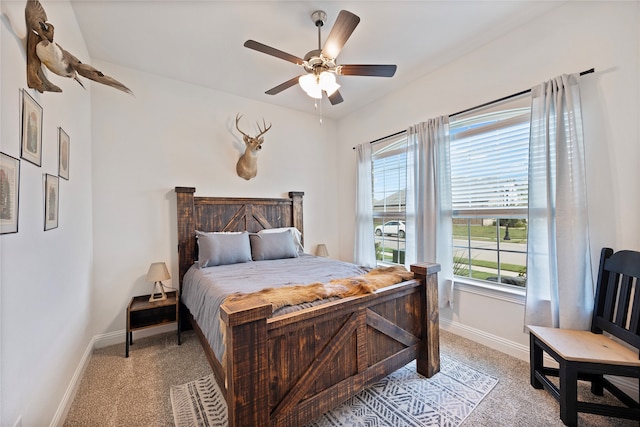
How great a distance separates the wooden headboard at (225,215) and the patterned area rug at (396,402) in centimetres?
153

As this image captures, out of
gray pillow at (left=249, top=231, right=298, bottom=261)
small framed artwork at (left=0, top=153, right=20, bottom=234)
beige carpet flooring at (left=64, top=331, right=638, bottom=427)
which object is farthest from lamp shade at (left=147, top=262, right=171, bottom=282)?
small framed artwork at (left=0, top=153, right=20, bottom=234)

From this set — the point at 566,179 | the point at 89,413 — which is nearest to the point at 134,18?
the point at 89,413

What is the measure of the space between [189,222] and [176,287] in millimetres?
793

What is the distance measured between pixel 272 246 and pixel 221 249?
24.3 inches

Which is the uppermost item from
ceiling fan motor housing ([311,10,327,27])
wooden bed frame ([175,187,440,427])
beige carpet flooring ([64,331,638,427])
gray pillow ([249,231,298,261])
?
ceiling fan motor housing ([311,10,327,27])

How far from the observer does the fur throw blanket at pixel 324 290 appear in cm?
151

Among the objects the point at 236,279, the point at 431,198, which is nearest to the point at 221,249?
the point at 236,279

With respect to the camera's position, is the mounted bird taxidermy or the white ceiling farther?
the white ceiling

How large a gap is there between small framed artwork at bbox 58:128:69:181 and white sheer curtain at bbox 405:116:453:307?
3.24 meters

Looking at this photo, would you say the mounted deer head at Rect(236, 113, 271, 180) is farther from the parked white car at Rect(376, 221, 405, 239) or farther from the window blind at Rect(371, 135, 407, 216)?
the parked white car at Rect(376, 221, 405, 239)

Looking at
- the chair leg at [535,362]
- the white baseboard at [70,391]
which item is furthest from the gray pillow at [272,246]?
the chair leg at [535,362]

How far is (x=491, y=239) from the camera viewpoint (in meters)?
2.61

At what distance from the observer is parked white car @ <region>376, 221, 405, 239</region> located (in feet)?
11.7

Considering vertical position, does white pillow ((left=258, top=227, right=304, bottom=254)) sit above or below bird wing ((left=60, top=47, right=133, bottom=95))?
below
